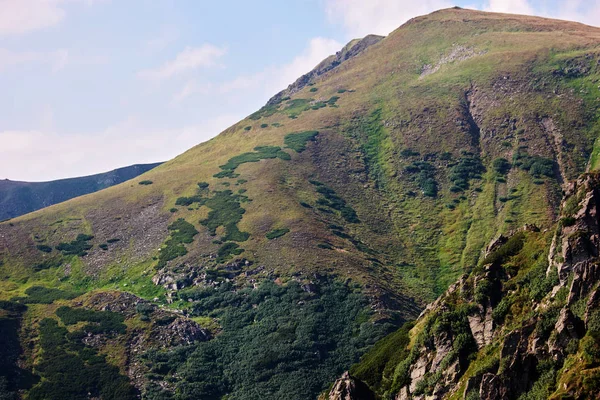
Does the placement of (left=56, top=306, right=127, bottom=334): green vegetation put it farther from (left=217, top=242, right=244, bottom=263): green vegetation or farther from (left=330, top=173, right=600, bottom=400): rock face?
(left=330, top=173, right=600, bottom=400): rock face

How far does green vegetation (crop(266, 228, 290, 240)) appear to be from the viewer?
118562 mm

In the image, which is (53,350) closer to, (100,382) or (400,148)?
(100,382)

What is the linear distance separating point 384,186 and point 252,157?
36.7 m

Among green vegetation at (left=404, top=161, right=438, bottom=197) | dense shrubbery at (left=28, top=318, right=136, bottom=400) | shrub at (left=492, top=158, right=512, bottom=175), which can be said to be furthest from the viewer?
green vegetation at (left=404, top=161, right=438, bottom=197)

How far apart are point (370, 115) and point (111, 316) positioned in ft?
328

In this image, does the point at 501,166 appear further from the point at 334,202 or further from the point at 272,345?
the point at 272,345

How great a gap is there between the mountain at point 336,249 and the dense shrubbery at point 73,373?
0.29m

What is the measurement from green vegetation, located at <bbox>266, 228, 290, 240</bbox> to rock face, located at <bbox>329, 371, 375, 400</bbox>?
238 feet

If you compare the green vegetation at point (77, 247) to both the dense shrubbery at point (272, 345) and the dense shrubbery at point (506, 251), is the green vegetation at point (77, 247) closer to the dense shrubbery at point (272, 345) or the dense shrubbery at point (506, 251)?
the dense shrubbery at point (272, 345)

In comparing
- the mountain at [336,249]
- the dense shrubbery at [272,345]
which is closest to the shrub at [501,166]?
the mountain at [336,249]

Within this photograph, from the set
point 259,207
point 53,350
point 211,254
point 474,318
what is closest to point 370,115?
point 259,207

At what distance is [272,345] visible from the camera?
91.0m

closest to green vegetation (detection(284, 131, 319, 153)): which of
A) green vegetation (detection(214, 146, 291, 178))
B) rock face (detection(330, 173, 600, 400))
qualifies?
green vegetation (detection(214, 146, 291, 178))

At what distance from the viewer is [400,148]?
156 meters
